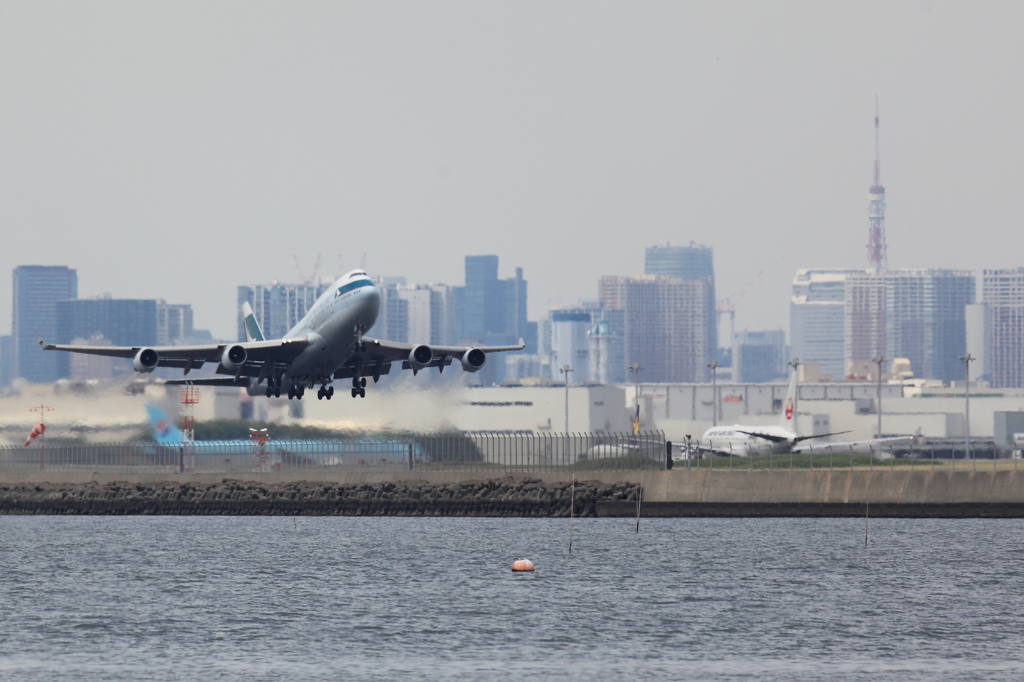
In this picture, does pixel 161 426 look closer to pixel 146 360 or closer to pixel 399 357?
pixel 399 357

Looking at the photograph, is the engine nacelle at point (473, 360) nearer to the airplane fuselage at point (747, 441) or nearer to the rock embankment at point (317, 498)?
the rock embankment at point (317, 498)

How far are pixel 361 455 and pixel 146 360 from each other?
71.8 feet

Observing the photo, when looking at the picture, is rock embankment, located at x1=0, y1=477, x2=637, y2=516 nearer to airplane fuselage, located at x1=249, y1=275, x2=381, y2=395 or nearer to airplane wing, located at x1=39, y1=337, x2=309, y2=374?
airplane wing, located at x1=39, y1=337, x2=309, y2=374

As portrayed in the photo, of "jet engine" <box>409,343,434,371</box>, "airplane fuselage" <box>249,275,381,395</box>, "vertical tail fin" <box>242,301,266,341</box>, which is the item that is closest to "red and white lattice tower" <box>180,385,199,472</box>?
"vertical tail fin" <box>242,301,266,341</box>

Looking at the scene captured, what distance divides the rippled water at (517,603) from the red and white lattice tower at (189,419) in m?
9.72

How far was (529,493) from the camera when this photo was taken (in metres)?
92.5

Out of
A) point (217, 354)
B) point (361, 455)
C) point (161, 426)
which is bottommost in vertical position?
point (361, 455)

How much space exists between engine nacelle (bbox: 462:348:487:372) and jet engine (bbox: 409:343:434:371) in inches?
75.0

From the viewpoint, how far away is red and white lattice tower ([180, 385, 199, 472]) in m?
99.6

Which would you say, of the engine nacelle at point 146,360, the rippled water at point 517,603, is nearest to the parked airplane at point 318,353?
the engine nacelle at point 146,360

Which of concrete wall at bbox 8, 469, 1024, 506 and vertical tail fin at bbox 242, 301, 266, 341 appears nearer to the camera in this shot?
concrete wall at bbox 8, 469, 1024, 506

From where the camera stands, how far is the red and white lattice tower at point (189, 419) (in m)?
99.6

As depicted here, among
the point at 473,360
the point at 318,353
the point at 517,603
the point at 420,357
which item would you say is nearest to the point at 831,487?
the point at 473,360

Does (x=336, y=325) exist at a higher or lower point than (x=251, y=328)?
lower
